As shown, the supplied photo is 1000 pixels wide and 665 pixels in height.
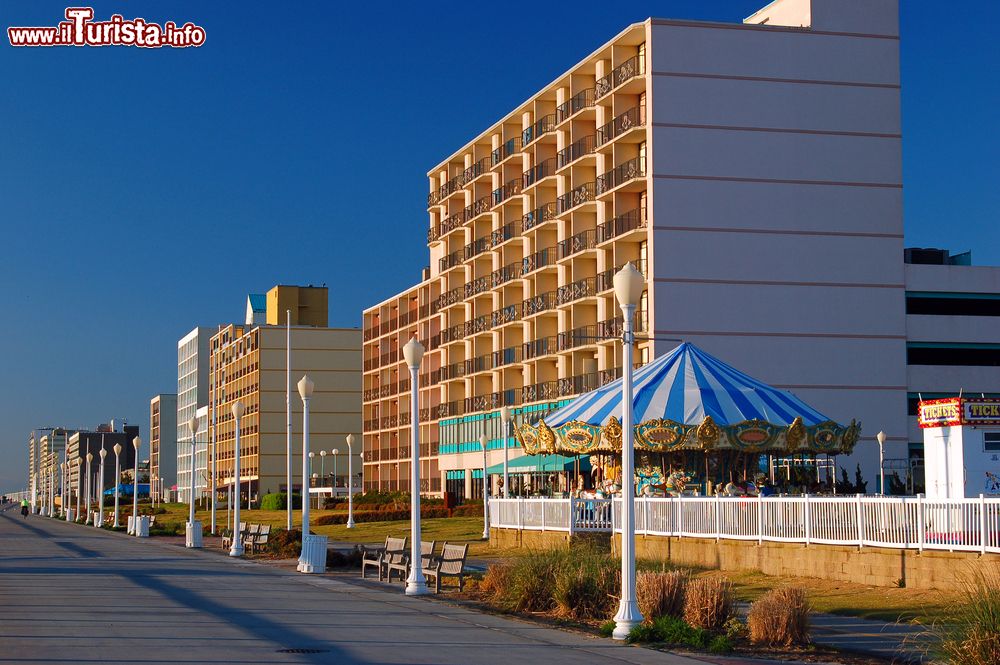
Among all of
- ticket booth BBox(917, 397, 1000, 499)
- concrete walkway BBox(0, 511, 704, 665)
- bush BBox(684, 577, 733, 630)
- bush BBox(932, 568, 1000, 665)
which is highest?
ticket booth BBox(917, 397, 1000, 499)

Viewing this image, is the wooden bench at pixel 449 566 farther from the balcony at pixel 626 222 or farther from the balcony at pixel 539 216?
the balcony at pixel 539 216

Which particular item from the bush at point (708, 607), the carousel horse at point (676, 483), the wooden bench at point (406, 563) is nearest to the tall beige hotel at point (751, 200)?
the carousel horse at point (676, 483)

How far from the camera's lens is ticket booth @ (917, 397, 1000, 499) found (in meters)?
30.2

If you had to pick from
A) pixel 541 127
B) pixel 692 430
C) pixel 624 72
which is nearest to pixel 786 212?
pixel 624 72

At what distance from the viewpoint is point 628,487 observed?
1741 centimetres

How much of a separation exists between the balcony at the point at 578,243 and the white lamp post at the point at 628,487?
5236 centimetres

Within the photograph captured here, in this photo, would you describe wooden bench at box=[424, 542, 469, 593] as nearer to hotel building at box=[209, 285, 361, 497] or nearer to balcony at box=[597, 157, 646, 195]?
balcony at box=[597, 157, 646, 195]

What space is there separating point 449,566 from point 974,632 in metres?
14.2

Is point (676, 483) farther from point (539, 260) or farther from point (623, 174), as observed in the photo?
point (539, 260)

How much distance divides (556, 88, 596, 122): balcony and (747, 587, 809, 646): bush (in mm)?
57215

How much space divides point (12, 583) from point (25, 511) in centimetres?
11483

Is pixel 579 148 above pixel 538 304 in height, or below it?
above

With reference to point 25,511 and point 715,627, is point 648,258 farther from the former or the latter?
point 25,511

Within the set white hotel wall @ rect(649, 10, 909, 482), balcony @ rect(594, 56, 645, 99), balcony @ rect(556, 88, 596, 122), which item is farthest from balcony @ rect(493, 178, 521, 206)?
white hotel wall @ rect(649, 10, 909, 482)
